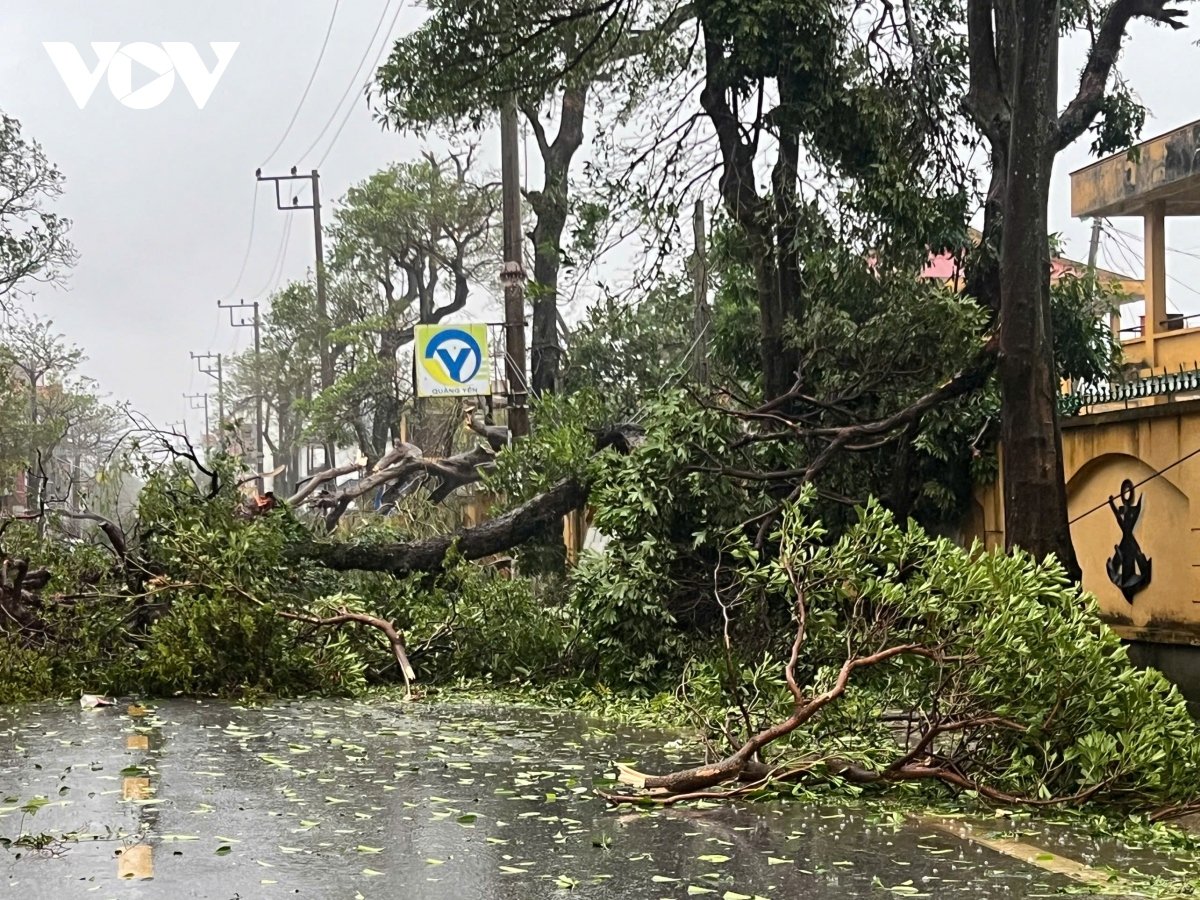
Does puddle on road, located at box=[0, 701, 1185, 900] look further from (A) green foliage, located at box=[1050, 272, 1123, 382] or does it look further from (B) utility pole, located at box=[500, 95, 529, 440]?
(B) utility pole, located at box=[500, 95, 529, 440]

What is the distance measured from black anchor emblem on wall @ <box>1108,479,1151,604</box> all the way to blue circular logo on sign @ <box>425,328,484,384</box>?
10389 mm

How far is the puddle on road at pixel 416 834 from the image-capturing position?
17.2 ft

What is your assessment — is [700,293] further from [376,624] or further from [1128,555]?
[1128,555]

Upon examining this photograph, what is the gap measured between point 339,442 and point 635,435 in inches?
860

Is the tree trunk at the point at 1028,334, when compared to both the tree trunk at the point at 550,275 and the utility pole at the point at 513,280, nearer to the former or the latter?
the utility pole at the point at 513,280

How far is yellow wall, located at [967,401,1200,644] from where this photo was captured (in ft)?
36.9

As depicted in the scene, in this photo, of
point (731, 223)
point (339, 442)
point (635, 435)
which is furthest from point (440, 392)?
point (339, 442)

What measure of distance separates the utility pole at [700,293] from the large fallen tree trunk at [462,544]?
2.03m

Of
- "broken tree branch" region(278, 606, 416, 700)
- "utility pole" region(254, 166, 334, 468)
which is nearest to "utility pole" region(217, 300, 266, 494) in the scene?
"utility pole" region(254, 166, 334, 468)

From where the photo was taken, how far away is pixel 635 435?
17266 millimetres

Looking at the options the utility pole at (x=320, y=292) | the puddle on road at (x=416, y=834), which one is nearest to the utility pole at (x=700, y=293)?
the puddle on road at (x=416, y=834)

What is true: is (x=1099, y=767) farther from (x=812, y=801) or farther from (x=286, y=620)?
(x=286, y=620)

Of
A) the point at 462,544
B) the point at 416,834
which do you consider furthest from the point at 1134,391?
the point at 416,834

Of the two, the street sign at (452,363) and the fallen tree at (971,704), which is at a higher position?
the street sign at (452,363)
